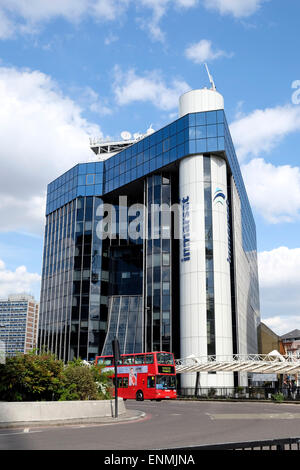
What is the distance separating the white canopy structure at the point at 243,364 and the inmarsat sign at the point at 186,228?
11867mm

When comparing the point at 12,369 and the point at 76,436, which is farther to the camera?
the point at 12,369

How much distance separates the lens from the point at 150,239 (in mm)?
60938

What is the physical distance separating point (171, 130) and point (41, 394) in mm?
46055

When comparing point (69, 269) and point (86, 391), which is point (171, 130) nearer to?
point (69, 269)

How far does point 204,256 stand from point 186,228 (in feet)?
13.6

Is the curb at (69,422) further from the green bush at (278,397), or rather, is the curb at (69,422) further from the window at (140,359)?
the green bush at (278,397)

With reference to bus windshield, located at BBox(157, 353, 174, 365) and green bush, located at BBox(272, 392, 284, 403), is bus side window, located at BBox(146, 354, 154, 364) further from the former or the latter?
green bush, located at BBox(272, 392, 284, 403)

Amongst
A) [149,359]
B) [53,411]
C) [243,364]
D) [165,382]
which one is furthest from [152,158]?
[53,411]

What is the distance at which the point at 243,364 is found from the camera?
45.0 m

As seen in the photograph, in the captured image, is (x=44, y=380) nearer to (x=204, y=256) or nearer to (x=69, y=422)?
(x=69, y=422)

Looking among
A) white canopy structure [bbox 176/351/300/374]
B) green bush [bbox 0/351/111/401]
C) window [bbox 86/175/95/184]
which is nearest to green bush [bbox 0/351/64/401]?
green bush [bbox 0/351/111/401]
